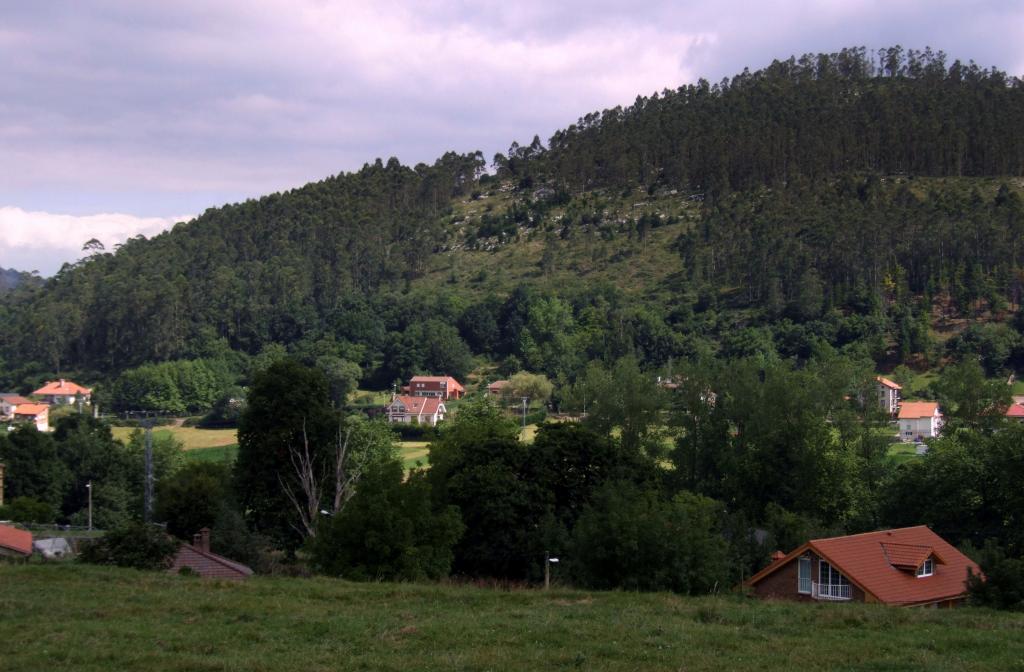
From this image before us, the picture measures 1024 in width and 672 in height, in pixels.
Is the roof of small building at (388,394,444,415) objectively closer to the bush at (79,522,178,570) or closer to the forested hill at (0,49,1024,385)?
the forested hill at (0,49,1024,385)

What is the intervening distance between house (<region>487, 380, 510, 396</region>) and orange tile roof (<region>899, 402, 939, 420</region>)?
94.6ft

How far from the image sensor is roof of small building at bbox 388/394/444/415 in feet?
278

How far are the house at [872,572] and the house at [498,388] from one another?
57739mm

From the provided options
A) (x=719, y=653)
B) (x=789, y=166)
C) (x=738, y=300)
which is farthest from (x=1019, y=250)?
(x=719, y=653)

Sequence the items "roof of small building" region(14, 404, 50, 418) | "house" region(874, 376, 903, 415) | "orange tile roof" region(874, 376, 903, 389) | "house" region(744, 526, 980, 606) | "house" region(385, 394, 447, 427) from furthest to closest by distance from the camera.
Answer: "roof of small building" region(14, 404, 50, 418) < "house" region(385, 394, 447, 427) < "orange tile roof" region(874, 376, 903, 389) < "house" region(874, 376, 903, 415) < "house" region(744, 526, 980, 606)

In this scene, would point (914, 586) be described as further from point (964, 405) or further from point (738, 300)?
point (738, 300)

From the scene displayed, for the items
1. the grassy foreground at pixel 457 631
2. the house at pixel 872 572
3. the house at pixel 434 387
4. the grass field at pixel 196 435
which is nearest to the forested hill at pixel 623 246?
the house at pixel 434 387

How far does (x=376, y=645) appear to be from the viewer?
13859mm

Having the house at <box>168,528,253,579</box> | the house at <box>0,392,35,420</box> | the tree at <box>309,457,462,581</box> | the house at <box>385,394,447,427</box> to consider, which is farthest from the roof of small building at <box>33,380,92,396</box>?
the tree at <box>309,457,462,581</box>

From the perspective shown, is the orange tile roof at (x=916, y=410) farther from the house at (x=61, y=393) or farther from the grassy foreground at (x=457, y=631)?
the house at (x=61, y=393)

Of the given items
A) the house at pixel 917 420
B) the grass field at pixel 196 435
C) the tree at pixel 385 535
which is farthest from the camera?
the grass field at pixel 196 435

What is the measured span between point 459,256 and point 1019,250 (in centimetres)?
5995

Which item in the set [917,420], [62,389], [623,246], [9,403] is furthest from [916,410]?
[9,403]

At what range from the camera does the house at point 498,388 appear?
277 ft
